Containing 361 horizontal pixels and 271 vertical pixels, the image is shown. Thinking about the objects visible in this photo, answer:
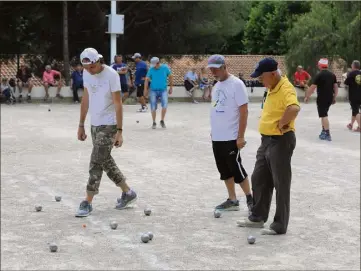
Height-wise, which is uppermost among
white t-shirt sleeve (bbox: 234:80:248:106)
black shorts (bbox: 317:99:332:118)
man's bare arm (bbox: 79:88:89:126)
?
white t-shirt sleeve (bbox: 234:80:248:106)

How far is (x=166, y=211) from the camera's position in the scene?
902cm

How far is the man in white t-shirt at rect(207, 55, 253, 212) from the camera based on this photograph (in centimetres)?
419

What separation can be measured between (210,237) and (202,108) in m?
17.0

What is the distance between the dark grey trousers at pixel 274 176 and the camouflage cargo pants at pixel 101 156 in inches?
55.0

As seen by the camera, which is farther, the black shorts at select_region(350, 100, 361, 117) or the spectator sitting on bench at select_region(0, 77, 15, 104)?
the spectator sitting on bench at select_region(0, 77, 15, 104)

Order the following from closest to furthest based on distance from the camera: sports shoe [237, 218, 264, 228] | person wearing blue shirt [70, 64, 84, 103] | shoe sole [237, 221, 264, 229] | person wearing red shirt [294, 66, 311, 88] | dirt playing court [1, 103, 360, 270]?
person wearing blue shirt [70, 64, 84, 103]
dirt playing court [1, 103, 360, 270]
sports shoe [237, 218, 264, 228]
shoe sole [237, 221, 264, 229]
person wearing red shirt [294, 66, 311, 88]

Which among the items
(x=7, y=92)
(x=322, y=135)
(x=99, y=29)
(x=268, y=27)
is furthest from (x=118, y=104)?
(x=268, y=27)

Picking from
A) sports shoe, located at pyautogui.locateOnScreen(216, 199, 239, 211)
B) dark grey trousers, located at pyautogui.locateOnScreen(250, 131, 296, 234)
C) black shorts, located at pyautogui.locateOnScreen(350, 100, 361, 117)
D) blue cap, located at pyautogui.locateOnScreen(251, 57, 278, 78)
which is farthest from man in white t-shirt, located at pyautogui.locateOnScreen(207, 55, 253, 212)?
black shorts, located at pyautogui.locateOnScreen(350, 100, 361, 117)

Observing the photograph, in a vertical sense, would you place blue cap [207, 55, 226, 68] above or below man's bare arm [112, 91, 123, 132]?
above

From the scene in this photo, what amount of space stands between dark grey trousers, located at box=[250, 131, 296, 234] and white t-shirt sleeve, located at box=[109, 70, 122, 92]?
1843mm

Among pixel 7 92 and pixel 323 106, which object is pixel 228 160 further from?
pixel 7 92

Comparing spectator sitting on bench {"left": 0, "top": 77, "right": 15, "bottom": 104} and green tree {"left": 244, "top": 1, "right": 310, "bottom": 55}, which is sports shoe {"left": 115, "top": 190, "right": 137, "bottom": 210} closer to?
spectator sitting on bench {"left": 0, "top": 77, "right": 15, "bottom": 104}

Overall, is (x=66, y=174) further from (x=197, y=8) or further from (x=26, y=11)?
(x=26, y=11)

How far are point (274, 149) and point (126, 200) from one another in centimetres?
325
